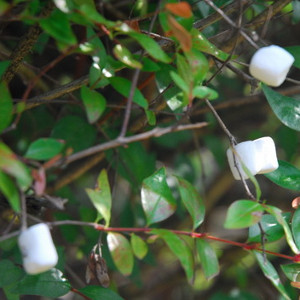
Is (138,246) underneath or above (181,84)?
underneath

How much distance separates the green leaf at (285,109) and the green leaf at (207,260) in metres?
0.18

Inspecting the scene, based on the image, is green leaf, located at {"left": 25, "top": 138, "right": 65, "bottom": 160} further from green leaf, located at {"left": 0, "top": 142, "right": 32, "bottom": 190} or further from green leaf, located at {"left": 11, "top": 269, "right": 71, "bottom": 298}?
green leaf, located at {"left": 11, "top": 269, "right": 71, "bottom": 298}

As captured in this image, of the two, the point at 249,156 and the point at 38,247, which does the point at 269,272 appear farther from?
Answer: the point at 38,247

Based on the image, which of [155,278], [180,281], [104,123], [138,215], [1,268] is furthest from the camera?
[155,278]

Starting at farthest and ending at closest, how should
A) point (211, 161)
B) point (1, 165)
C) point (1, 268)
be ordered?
1. point (211, 161)
2. point (1, 268)
3. point (1, 165)

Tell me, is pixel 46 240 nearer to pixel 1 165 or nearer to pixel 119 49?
pixel 1 165

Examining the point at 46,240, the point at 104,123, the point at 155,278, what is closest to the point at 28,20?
the point at 46,240

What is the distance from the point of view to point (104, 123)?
102 centimetres

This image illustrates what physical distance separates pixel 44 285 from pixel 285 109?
0.35 m

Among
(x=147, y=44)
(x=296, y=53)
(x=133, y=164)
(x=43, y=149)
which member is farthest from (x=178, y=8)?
(x=133, y=164)

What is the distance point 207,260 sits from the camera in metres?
0.59

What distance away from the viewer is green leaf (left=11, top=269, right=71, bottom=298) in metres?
0.64

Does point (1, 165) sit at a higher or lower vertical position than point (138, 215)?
higher

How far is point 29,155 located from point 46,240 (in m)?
0.07
